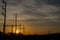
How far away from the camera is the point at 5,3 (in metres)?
33.1

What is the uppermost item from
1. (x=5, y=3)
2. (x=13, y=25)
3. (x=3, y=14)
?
(x=5, y=3)
